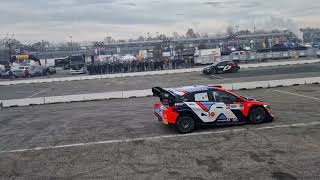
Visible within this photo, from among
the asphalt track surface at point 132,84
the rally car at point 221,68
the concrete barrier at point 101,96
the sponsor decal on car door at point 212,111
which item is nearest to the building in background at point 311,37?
the rally car at point 221,68

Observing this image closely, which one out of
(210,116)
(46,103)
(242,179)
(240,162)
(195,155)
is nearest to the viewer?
(242,179)

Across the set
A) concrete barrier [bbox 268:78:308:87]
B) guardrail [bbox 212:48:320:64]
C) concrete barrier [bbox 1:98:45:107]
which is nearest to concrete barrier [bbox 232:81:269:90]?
concrete barrier [bbox 268:78:308:87]

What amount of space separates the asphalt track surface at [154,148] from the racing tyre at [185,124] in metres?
0.28

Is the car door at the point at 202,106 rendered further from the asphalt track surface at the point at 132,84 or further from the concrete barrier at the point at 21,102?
the asphalt track surface at the point at 132,84

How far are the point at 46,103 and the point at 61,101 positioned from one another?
0.86 m

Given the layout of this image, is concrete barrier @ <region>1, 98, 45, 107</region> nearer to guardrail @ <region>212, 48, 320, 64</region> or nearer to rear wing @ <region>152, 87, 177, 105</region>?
rear wing @ <region>152, 87, 177, 105</region>

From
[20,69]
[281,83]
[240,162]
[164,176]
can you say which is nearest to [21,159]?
[164,176]

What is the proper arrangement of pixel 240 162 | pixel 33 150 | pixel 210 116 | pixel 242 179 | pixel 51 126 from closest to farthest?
pixel 242 179
pixel 240 162
pixel 33 150
pixel 210 116
pixel 51 126

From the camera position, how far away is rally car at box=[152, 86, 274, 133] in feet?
38.2

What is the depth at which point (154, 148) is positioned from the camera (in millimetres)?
10109

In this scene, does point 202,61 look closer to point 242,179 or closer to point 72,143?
point 72,143

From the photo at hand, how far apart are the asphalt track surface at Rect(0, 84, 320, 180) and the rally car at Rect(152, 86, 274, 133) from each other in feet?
1.22

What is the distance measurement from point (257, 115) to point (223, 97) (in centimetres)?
139

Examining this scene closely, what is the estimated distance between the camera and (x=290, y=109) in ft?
49.5
